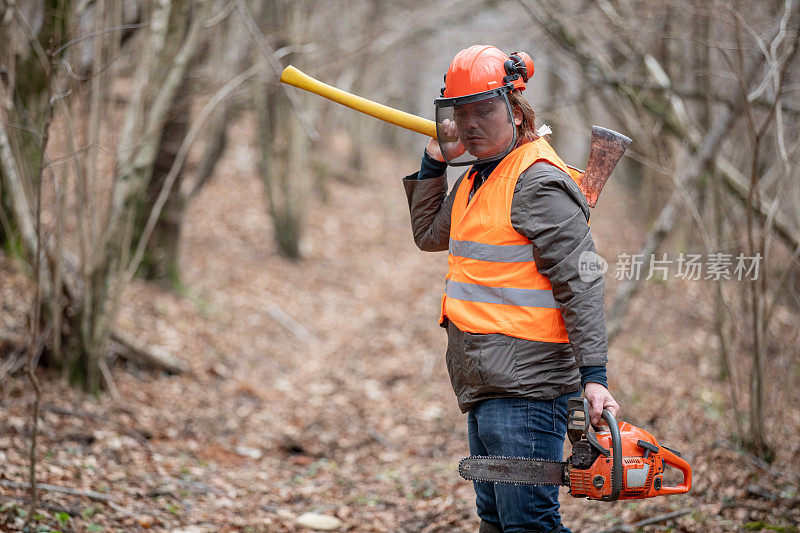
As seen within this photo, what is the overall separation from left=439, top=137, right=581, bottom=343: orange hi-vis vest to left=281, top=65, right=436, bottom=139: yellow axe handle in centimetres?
48

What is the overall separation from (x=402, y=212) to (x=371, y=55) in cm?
533

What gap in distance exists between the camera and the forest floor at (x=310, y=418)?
14.2 ft

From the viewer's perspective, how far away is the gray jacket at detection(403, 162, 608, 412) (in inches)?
106

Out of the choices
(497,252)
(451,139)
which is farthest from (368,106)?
(497,252)

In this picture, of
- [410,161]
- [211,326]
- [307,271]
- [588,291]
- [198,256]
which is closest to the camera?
[588,291]

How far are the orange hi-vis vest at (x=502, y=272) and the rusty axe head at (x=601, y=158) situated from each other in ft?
0.73

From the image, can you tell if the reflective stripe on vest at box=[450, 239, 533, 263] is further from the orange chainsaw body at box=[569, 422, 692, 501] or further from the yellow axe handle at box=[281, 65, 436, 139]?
the orange chainsaw body at box=[569, 422, 692, 501]

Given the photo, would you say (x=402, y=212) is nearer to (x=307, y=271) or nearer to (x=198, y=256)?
(x=307, y=271)

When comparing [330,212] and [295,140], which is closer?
[295,140]

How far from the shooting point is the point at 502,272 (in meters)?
2.83

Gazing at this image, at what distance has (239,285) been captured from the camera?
11.4 m

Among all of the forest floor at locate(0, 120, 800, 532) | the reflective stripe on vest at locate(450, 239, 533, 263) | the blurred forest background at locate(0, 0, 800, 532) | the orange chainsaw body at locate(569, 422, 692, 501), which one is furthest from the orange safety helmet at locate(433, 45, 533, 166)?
the forest floor at locate(0, 120, 800, 532)

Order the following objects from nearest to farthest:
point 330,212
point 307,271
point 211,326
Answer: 1. point 211,326
2. point 307,271
3. point 330,212

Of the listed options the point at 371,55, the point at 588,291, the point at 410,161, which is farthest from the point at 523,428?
the point at 410,161
